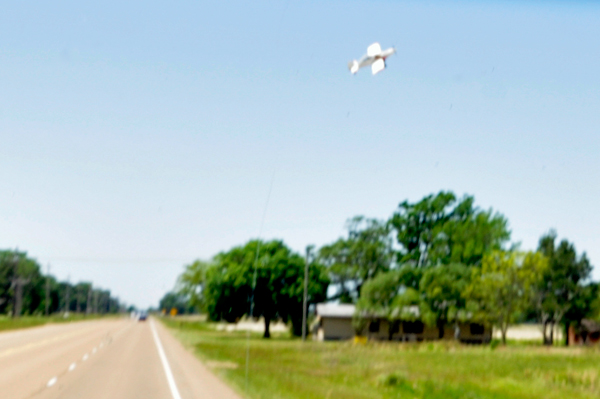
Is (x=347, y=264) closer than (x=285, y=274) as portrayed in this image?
No

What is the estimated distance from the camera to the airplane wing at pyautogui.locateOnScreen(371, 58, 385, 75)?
1066 cm

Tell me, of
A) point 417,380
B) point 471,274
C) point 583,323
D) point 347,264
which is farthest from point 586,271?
point 417,380

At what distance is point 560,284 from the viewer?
6812 centimetres

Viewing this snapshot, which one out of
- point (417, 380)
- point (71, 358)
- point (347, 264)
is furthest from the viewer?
point (347, 264)

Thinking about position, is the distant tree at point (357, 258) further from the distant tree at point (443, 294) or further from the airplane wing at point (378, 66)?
the airplane wing at point (378, 66)

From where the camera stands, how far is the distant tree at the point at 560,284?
6400cm

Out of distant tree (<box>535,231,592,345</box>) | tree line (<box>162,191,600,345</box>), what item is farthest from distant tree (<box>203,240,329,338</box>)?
distant tree (<box>535,231,592,345</box>)

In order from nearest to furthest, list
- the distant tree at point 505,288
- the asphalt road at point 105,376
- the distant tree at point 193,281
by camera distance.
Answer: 1. the asphalt road at point 105,376
2. the distant tree at point 505,288
3. the distant tree at point 193,281

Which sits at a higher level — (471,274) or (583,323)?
(471,274)

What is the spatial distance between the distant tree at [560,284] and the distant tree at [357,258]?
18.6m

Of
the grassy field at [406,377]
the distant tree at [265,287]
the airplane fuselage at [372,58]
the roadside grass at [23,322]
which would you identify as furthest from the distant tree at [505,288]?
the airplane fuselage at [372,58]

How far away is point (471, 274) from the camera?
192 feet

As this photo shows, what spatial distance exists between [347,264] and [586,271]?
1043 inches

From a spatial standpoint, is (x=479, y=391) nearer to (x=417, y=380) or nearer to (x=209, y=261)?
(x=417, y=380)
